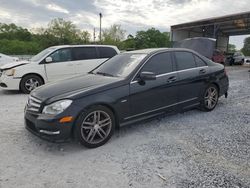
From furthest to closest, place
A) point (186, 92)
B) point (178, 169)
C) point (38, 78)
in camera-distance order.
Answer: point (38, 78)
point (186, 92)
point (178, 169)

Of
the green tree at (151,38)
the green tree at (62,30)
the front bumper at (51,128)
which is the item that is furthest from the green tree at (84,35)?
the front bumper at (51,128)

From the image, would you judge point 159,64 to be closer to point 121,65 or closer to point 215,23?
point 121,65

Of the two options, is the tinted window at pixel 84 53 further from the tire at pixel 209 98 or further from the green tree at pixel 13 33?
the green tree at pixel 13 33

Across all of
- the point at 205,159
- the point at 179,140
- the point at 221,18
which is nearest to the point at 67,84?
the point at 179,140

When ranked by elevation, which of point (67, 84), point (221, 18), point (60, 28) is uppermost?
point (60, 28)

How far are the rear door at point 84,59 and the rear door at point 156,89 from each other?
14.4 ft

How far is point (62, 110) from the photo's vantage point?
3.07 meters

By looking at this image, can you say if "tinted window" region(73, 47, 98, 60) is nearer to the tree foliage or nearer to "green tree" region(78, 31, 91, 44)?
the tree foliage

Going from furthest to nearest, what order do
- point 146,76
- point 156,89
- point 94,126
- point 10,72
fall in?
point 10,72 → point 156,89 → point 146,76 → point 94,126

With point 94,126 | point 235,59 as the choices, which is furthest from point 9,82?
point 235,59

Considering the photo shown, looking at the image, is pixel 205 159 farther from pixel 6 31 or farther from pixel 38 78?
pixel 6 31

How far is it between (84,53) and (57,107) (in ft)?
17.6

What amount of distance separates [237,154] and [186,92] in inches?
65.3

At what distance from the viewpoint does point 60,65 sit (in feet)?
24.8
